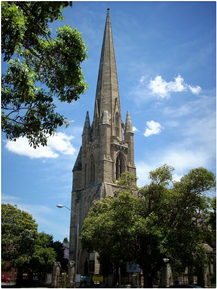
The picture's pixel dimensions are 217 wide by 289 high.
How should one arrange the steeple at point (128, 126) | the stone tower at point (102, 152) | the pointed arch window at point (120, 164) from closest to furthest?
the stone tower at point (102, 152) < the pointed arch window at point (120, 164) < the steeple at point (128, 126)

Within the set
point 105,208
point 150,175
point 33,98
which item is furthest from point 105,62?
point 33,98

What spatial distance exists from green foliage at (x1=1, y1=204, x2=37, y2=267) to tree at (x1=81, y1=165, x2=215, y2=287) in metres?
16.6

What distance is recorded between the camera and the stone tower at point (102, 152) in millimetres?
43844

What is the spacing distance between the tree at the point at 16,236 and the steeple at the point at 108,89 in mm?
19883

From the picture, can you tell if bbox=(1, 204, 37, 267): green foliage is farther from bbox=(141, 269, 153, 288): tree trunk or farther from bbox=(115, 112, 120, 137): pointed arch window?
bbox=(115, 112, 120, 137): pointed arch window

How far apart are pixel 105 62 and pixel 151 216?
40.3 m

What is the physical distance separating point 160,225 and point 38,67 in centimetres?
1414

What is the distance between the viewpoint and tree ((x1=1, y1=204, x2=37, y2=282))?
3475 cm

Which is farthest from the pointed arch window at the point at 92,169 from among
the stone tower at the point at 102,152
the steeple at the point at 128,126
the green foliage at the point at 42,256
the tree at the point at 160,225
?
the tree at the point at 160,225

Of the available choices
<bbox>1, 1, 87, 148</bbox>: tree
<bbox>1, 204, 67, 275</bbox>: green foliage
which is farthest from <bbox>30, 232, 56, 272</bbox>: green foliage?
<bbox>1, 1, 87, 148</bbox>: tree

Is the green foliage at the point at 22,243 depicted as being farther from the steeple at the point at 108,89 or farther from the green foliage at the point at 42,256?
the steeple at the point at 108,89

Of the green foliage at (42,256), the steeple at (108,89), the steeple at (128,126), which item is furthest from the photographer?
the steeple at (128,126)

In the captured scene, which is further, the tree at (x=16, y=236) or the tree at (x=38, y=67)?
the tree at (x=16, y=236)

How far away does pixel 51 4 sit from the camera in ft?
29.6
